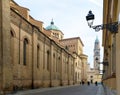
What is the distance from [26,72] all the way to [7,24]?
973 centimetres

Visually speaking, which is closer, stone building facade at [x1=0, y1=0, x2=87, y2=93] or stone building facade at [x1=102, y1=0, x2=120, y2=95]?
stone building facade at [x1=102, y1=0, x2=120, y2=95]

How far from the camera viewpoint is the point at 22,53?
35844 mm

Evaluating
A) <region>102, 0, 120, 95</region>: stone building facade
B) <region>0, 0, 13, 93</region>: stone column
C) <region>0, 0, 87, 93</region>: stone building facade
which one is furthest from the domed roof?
<region>102, 0, 120, 95</region>: stone building facade

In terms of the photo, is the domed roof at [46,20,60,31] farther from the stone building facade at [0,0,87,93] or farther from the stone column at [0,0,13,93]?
the stone column at [0,0,13,93]

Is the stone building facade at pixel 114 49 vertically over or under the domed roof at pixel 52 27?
under

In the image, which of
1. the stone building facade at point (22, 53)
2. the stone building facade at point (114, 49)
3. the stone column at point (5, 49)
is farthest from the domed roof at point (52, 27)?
the stone building facade at point (114, 49)

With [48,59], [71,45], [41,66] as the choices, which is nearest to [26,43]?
[41,66]

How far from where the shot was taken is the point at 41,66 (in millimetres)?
45531

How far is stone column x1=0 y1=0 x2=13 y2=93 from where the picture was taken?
26.9 metres

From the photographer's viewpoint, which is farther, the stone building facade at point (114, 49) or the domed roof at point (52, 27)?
the domed roof at point (52, 27)

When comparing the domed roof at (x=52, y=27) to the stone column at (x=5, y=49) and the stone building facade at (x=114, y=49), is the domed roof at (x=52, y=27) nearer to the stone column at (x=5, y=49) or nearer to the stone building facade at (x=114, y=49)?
the stone column at (x=5, y=49)

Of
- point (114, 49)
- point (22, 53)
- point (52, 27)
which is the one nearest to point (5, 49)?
point (22, 53)

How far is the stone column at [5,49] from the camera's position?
88.3ft

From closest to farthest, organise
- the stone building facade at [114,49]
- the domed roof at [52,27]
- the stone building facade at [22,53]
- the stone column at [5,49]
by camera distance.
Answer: the stone building facade at [114,49], the stone column at [5,49], the stone building facade at [22,53], the domed roof at [52,27]
